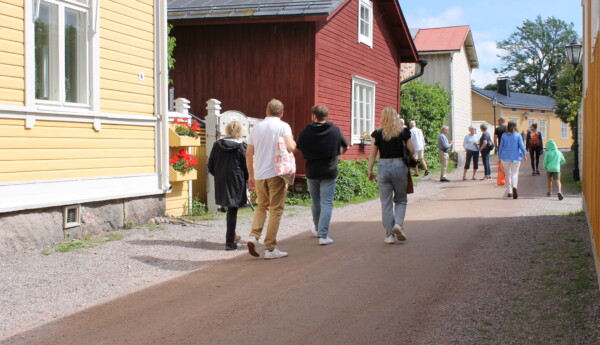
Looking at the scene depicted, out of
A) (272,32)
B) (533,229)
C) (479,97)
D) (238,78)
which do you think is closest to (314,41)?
(272,32)

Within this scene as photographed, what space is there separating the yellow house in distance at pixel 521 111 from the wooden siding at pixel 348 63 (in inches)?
1306

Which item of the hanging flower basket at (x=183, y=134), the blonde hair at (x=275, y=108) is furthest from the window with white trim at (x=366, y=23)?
the blonde hair at (x=275, y=108)

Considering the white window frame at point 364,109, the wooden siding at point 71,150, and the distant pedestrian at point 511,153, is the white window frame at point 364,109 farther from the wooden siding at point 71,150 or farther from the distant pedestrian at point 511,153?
the wooden siding at point 71,150

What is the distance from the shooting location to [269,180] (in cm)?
759

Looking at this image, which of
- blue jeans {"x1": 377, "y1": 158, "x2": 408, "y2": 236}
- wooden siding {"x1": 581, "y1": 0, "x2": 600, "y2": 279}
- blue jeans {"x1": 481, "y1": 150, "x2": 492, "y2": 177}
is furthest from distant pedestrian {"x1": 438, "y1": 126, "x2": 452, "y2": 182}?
blue jeans {"x1": 377, "y1": 158, "x2": 408, "y2": 236}

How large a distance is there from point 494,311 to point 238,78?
11.3 m

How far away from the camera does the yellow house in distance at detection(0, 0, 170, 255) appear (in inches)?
309

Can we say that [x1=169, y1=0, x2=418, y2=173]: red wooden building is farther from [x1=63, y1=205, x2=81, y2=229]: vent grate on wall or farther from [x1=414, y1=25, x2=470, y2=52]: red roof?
[x1=414, y1=25, x2=470, y2=52]: red roof

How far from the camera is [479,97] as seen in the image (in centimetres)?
5278

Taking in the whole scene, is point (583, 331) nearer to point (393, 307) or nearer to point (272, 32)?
point (393, 307)

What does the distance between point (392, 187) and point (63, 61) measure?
15.4 ft

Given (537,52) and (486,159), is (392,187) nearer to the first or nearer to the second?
(486,159)

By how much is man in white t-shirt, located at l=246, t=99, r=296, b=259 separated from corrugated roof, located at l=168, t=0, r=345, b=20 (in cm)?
706

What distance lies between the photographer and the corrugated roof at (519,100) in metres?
53.4
